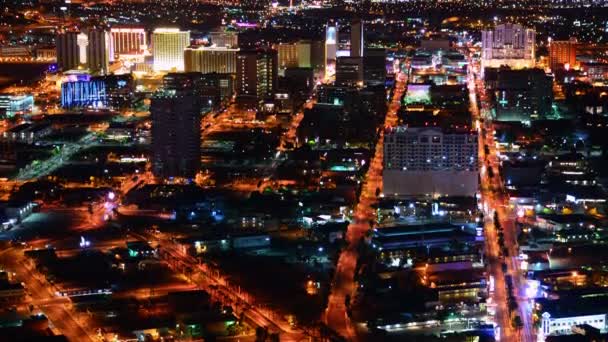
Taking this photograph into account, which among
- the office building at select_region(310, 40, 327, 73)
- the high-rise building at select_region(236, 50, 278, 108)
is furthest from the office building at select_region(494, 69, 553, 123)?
the office building at select_region(310, 40, 327, 73)

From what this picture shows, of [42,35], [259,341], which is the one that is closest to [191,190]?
[259,341]

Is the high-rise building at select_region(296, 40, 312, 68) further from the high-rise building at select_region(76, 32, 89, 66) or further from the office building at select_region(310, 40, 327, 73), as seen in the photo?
the high-rise building at select_region(76, 32, 89, 66)

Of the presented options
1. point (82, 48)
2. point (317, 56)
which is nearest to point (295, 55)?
point (317, 56)

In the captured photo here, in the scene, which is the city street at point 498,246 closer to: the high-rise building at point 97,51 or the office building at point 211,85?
the office building at point 211,85

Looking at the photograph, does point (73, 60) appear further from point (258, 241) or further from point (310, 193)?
point (258, 241)

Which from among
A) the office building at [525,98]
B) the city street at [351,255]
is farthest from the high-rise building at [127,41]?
the city street at [351,255]

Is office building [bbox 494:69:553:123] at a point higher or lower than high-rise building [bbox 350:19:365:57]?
lower
